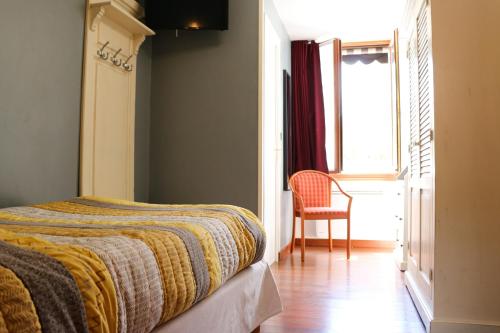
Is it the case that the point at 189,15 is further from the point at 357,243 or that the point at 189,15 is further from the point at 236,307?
the point at 357,243

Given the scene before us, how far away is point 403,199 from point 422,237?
1139 millimetres

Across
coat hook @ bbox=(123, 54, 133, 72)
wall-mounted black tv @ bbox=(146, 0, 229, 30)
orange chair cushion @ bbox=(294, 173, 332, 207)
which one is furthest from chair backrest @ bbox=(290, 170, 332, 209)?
coat hook @ bbox=(123, 54, 133, 72)

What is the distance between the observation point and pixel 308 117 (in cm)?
505

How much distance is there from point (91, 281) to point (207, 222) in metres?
0.78

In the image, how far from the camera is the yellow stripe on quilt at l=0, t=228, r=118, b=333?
844 millimetres

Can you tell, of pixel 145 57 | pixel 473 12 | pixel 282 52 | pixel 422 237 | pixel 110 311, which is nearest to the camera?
pixel 110 311

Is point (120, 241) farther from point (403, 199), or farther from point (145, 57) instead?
point (403, 199)

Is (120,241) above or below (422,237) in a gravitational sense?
above

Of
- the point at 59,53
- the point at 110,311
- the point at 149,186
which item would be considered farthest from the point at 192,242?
the point at 149,186

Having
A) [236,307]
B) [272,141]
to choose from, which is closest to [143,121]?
[272,141]

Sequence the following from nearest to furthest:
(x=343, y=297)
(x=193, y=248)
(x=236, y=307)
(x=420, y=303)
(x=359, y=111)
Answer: (x=193, y=248) → (x=236, y=307) → (x=420, y=303) → (x=343, y=297) → (x=359, y=111)

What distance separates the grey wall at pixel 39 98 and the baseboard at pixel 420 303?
79.0 inches

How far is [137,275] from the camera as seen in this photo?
105 centimetres

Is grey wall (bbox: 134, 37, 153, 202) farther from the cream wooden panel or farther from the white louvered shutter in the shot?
the white louvered shutter
